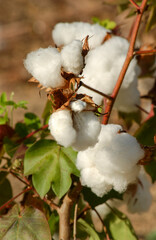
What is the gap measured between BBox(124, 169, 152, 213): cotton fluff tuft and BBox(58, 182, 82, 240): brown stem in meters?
0.25

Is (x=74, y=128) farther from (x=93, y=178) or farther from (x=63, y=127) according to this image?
(x=93, y=178)

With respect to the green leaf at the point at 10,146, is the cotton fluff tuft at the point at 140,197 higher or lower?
lower

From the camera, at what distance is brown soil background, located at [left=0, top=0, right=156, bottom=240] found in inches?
146

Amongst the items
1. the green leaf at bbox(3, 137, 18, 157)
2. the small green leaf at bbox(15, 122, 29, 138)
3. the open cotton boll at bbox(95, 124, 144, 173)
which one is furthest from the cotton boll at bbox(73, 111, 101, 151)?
the small green leaf at bbox(15, 122, 29, 138)

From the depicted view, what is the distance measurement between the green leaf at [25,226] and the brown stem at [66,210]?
5cm

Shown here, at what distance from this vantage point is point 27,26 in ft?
14.1

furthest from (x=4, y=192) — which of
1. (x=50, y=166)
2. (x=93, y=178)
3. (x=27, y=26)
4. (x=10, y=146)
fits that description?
(x=27, y=26)

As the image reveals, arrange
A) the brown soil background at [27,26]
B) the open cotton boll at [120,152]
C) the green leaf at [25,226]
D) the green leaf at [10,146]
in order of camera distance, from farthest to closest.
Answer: the brown soil background at [27,26], the green leaf at [10,146], the green leaf at [25,226], the open cotton boll at [120,152]

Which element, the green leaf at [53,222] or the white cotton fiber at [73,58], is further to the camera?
the green leaf at [53,222]

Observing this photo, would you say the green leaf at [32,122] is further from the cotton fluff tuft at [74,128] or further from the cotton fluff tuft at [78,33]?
the cotton fluff tuft at [74,128]

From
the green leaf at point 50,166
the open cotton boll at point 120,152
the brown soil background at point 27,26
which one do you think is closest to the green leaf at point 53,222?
the green leaf at point 50,166

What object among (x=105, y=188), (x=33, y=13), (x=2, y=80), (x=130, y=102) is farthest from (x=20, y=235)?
(x=33, y=13)

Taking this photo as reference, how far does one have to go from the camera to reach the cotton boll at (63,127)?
1.74 feet

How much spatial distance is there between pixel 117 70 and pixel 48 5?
377 cm
